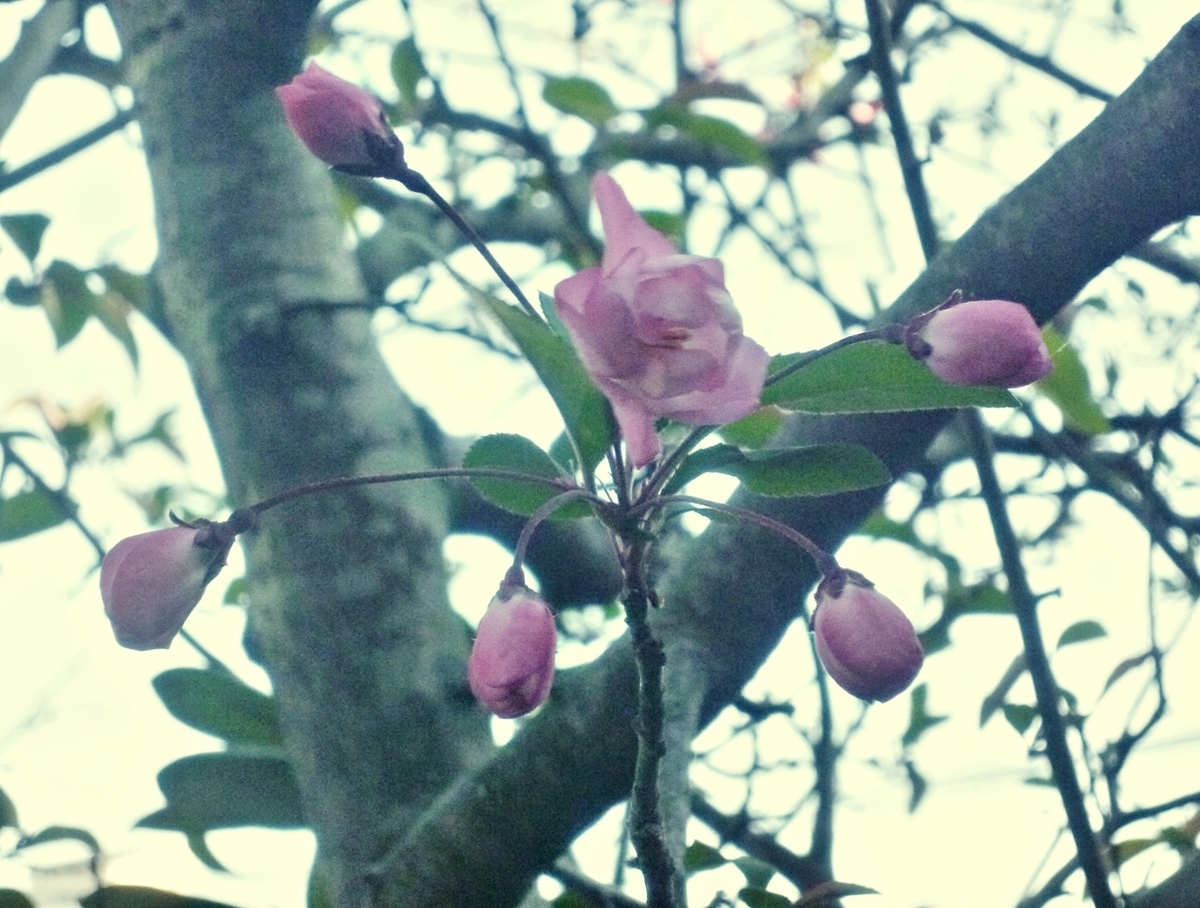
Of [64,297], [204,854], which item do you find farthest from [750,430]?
[64,297]

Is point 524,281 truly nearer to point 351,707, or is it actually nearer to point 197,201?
point 197,201

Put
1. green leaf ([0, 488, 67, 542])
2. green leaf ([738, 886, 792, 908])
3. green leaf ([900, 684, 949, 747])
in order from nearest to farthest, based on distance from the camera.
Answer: green leaf ([738, 886, 792, 908])
green leaf ([0, 488, 67, 542])
green leaf ([900, 684, 949, 747])

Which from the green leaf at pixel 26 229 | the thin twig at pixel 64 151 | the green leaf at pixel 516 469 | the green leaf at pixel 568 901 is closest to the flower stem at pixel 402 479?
the green leaf at pixel 516 469

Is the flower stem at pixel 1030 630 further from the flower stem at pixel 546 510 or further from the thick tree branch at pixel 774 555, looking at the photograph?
the flower stem at pixel 546 510

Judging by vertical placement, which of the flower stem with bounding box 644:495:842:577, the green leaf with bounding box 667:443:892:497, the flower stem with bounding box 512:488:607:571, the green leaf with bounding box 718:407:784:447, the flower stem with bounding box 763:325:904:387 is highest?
the green leaf with bounding box 718:407:784:447

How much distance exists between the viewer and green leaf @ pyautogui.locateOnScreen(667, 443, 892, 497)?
57cm

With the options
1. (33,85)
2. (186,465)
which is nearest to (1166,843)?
(33,85)

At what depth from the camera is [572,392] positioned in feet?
1.87

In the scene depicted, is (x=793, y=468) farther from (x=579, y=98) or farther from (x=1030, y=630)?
(x=579, y=98)

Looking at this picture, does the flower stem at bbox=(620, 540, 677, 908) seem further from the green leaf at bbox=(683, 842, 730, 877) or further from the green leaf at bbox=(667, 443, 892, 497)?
the green leaf at bbox=(683, 842, 730, 877)

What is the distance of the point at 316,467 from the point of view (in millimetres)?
919

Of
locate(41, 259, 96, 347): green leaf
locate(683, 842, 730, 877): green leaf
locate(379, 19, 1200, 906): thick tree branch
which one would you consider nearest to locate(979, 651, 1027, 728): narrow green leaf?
locate(683, 842, 730, 877): green leaf

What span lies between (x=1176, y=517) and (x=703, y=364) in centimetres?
95

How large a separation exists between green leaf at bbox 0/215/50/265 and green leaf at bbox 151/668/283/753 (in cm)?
65
